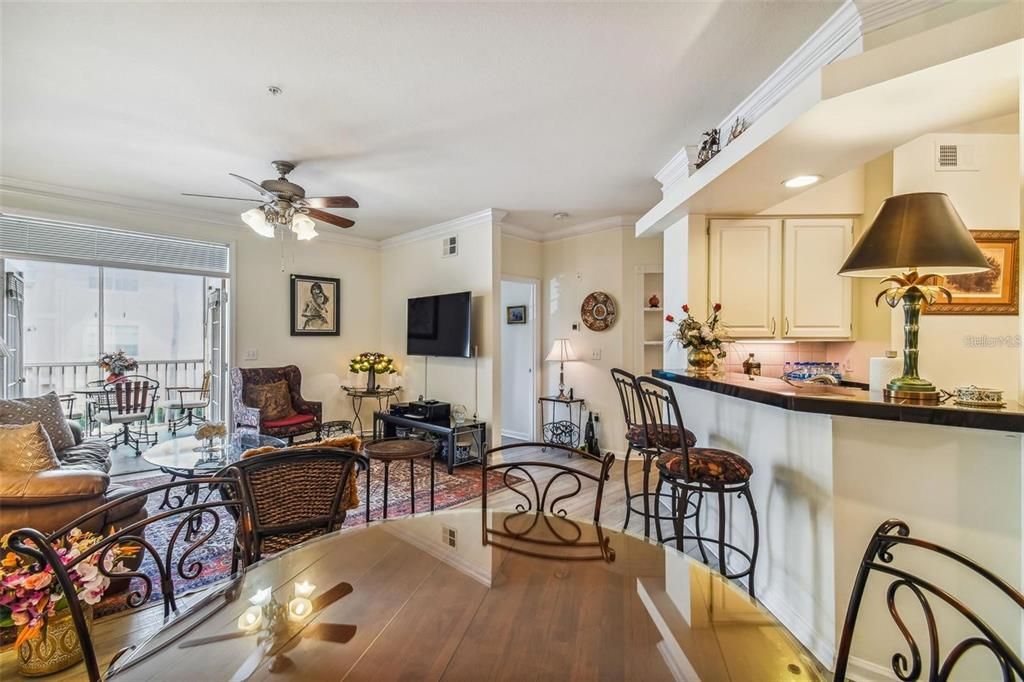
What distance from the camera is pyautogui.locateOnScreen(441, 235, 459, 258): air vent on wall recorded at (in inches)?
205

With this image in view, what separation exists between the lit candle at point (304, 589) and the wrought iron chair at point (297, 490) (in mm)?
584

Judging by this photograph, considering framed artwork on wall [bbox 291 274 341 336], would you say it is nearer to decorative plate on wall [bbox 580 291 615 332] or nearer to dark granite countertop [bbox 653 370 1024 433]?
decorative plate on wall [bbox 580 291 615 332]

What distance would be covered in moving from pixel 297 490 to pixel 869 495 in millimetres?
2287

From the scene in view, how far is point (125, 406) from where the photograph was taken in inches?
203

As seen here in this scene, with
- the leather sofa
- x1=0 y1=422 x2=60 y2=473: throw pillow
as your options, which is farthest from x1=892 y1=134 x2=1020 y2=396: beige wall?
x1=0 y1=422 x2=60 y2=473: throw pillow

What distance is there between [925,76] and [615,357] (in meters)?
3.63

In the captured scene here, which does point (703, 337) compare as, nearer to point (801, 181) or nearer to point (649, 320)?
point (801, 181)

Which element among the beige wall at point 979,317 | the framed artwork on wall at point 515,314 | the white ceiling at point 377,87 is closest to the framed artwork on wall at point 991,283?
the beige wall at point 979,317

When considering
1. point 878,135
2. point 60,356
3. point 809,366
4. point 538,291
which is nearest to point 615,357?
point 538,291

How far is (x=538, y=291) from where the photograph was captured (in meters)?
5.69

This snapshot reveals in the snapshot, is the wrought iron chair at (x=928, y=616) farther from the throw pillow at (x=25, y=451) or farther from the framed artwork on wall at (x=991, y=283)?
the throw pillow at (x=25, y=451)

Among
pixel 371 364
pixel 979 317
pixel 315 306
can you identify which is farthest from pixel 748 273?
pixel 315 306

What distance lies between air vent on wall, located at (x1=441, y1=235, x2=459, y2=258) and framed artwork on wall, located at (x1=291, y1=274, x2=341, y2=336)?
1.57 m

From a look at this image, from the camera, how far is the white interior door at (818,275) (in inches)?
120
